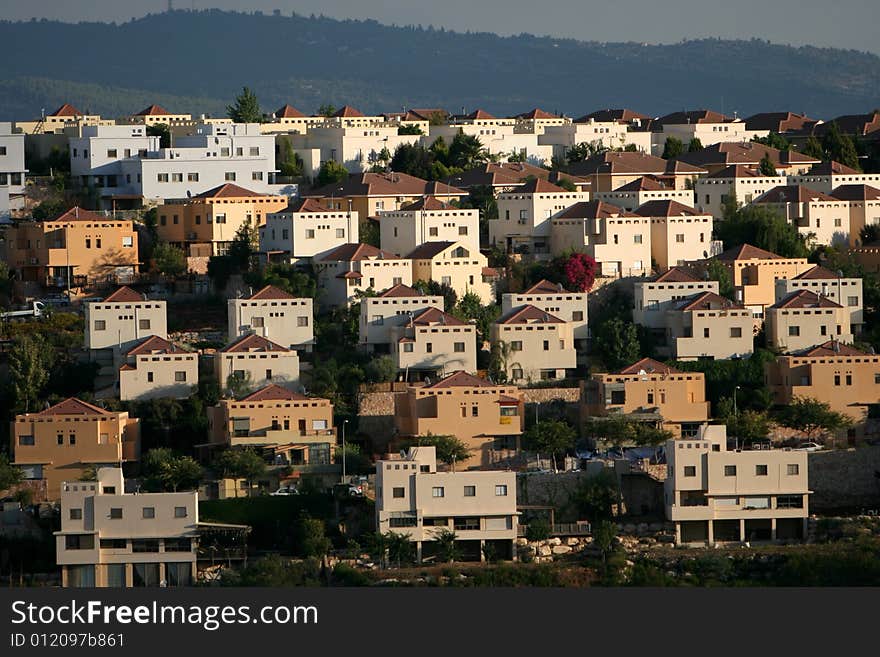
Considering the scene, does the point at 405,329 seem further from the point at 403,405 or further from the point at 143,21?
the point at 143,21

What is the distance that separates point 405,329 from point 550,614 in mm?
12038

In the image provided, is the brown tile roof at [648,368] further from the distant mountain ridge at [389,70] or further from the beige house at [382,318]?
the distant mountain ridge at [389,70]

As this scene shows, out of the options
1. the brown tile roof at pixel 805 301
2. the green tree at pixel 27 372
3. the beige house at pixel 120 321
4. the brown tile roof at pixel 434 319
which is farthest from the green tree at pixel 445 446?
the brown tile roof at pixel 805 301

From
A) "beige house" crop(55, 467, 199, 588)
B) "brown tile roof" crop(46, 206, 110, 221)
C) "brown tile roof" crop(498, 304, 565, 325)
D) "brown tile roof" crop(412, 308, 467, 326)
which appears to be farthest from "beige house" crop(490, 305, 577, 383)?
"brown tile roof" crop(46, 206, 110, 221)

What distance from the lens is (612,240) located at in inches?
1698

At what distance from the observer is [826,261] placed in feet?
144

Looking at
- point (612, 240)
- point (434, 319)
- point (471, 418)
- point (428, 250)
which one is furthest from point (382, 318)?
point (612, 240)

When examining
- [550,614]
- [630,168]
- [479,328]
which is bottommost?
[550,614]

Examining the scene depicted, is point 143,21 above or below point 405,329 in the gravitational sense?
above

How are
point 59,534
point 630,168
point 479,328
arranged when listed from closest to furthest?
point 59,534, point 479,328, point 630,168

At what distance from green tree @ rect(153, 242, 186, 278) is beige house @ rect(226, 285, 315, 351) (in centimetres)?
365

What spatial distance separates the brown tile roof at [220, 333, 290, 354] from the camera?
37.6 m

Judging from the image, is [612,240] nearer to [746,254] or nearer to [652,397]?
[746,254]

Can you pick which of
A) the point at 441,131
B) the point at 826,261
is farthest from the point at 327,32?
the point at 826,261
